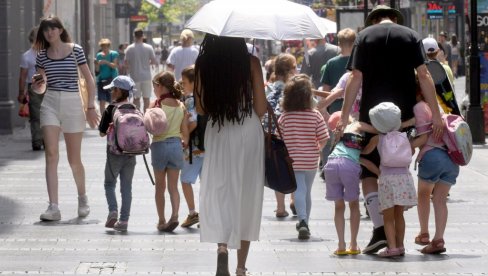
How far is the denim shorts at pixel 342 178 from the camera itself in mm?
10258

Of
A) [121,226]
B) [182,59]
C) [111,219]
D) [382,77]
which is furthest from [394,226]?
[182,59]

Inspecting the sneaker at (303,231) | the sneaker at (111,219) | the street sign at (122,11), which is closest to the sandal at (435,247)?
the sneaker at (303,231)

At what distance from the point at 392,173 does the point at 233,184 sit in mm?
1575

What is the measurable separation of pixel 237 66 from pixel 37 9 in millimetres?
22542

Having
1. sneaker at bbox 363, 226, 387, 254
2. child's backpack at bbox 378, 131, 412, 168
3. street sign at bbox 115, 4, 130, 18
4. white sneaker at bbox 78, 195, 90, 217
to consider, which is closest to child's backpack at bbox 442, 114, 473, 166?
child's backpack at bbox 378, 131, 412, 168

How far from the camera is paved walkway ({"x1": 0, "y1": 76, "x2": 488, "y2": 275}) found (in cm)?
965

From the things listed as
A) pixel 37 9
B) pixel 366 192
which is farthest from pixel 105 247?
pixel 37 9

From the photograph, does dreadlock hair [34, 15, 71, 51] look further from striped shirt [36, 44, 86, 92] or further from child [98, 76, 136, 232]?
child [98, 76, 136, 232]

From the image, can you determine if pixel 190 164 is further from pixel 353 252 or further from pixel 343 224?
pixel 353 252

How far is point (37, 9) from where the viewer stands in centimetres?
3095

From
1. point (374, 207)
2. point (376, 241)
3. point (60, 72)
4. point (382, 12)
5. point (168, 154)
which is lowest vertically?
point (376, 241)

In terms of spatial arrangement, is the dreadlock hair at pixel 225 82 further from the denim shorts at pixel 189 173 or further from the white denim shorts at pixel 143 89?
the white denim shorts at pixel 143 89

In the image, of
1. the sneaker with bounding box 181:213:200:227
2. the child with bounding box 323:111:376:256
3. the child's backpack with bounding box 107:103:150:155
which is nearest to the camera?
the child with bounding box 323:111:376:256

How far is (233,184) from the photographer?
898cm
